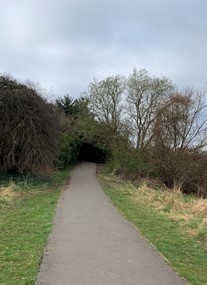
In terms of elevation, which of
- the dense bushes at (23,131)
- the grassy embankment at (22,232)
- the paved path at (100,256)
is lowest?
the grassy embankment at (22,232)

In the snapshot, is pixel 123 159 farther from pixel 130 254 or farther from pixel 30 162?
pixel 130 254

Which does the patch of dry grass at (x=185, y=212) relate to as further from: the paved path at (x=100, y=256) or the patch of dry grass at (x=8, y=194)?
the patch of dry grass at (x=8, y=194)

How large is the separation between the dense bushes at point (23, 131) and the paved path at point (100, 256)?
12289 mm

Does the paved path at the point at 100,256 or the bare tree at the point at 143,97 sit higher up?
the bare tree at the point at 143,97

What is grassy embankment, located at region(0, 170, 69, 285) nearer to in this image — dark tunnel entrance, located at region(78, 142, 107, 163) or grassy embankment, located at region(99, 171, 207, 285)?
grassy embankment, located at region(99, 171, 207, 285)

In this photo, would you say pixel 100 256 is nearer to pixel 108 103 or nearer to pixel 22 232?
pixel 22 232

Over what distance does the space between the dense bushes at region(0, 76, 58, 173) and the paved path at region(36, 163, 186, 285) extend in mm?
12289

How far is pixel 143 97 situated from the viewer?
124 feet

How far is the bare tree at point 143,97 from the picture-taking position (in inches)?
1422

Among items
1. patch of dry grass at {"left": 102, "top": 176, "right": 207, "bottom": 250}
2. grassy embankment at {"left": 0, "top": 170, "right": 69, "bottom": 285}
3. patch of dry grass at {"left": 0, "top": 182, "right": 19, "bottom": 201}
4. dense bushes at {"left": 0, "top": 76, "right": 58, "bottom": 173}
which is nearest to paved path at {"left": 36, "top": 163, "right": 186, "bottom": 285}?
grassy embankment at {"left": 0, "top": 170, "right": 69, "bottom": 285}

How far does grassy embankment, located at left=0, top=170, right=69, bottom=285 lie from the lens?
6.18 meters

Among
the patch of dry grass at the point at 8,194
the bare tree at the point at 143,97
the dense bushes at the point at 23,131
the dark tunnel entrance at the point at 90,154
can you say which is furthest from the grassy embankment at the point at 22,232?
the dark tunnel entrance at the point at 90,154

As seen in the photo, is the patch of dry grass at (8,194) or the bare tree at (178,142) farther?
the bare tree at (178,142)

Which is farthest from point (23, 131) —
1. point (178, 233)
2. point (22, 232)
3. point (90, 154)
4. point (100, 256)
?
point (90, 154)
